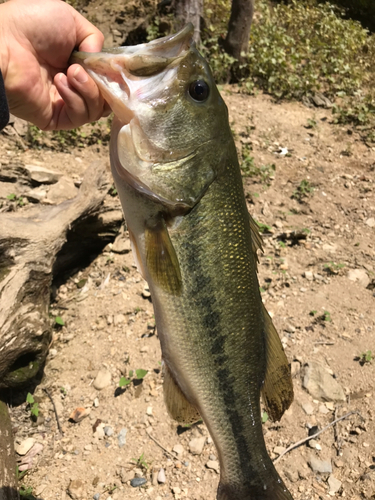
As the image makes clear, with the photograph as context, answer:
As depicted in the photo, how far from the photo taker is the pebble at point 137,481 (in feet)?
9.46

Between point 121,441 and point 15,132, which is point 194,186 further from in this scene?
point 15,132

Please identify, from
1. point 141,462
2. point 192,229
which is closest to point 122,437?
point 141,462

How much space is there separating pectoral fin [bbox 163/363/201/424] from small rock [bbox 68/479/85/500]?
1.44m

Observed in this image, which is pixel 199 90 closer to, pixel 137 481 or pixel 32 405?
pixel 137 481

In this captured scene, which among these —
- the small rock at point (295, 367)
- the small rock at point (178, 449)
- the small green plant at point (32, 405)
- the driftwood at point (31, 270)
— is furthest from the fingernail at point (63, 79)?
the small rock at point (295, 367)

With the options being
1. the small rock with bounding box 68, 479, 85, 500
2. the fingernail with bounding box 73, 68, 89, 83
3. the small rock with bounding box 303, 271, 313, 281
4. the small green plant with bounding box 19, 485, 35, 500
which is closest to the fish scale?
the fingernail with bounding box 73, 68, 89, 83

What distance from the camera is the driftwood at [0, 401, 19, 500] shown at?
8.55ft

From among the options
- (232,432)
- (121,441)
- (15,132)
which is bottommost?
(121,441)

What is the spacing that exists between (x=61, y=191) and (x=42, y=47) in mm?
2402

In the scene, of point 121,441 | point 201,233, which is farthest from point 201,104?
point 121,441

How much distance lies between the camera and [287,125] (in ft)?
22.1

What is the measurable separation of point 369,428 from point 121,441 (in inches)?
74.9

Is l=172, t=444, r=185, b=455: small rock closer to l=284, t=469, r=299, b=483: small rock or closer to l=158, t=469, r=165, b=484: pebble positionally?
l=158, t=469, r=165, b=484: pebble

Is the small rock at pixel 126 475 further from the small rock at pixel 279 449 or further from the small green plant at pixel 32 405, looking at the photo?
the small rock at pixel 279 449
